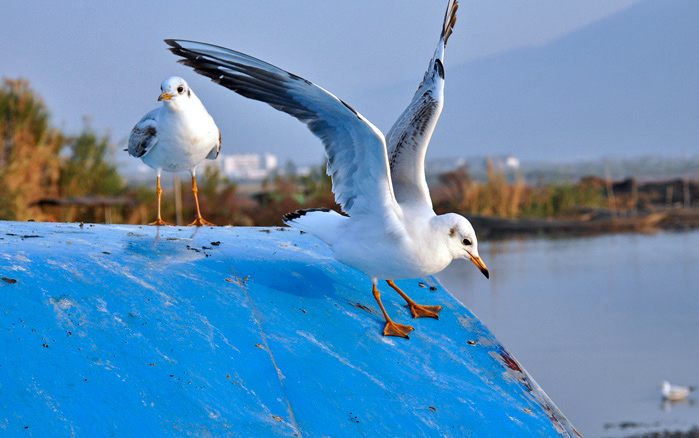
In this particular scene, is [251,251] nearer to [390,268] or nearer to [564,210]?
[390,268]

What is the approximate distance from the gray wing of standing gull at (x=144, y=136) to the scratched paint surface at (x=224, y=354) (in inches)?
60.0

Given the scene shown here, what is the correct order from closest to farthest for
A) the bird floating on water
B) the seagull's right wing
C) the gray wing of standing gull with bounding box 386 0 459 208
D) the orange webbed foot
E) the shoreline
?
the seagull's right wing, the orange webbed foot, the gray wing of standing gull with bounding box 386 0 459 208, the bird floating on water, the shoreline

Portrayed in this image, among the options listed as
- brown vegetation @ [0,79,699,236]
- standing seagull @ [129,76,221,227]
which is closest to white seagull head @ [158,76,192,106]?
standing seagull @ [129,76,221,227]

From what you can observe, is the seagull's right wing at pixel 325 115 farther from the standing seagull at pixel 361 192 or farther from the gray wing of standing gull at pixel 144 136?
the gray wing of standing gull at pixel 144 136

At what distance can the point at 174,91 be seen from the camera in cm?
449

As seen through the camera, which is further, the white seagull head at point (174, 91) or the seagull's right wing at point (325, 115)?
the white seagull head at point (174, 91)

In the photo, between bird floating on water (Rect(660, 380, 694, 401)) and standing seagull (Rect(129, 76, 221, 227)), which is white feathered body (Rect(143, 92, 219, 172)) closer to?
standing seagull (Rect(129, 76, 221, 227))

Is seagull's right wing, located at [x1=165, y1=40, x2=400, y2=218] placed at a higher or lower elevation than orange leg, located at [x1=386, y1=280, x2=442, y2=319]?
higher

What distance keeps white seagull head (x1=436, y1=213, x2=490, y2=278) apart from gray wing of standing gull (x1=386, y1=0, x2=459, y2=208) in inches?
11.7

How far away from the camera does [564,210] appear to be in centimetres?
2981

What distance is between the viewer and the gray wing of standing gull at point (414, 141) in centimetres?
343

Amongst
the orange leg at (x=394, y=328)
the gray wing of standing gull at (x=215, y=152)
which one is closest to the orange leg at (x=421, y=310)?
the orange leg at (x=394, y=328)

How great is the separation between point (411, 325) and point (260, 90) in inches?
45.3

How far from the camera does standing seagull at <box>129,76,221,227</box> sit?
4.56 metres
